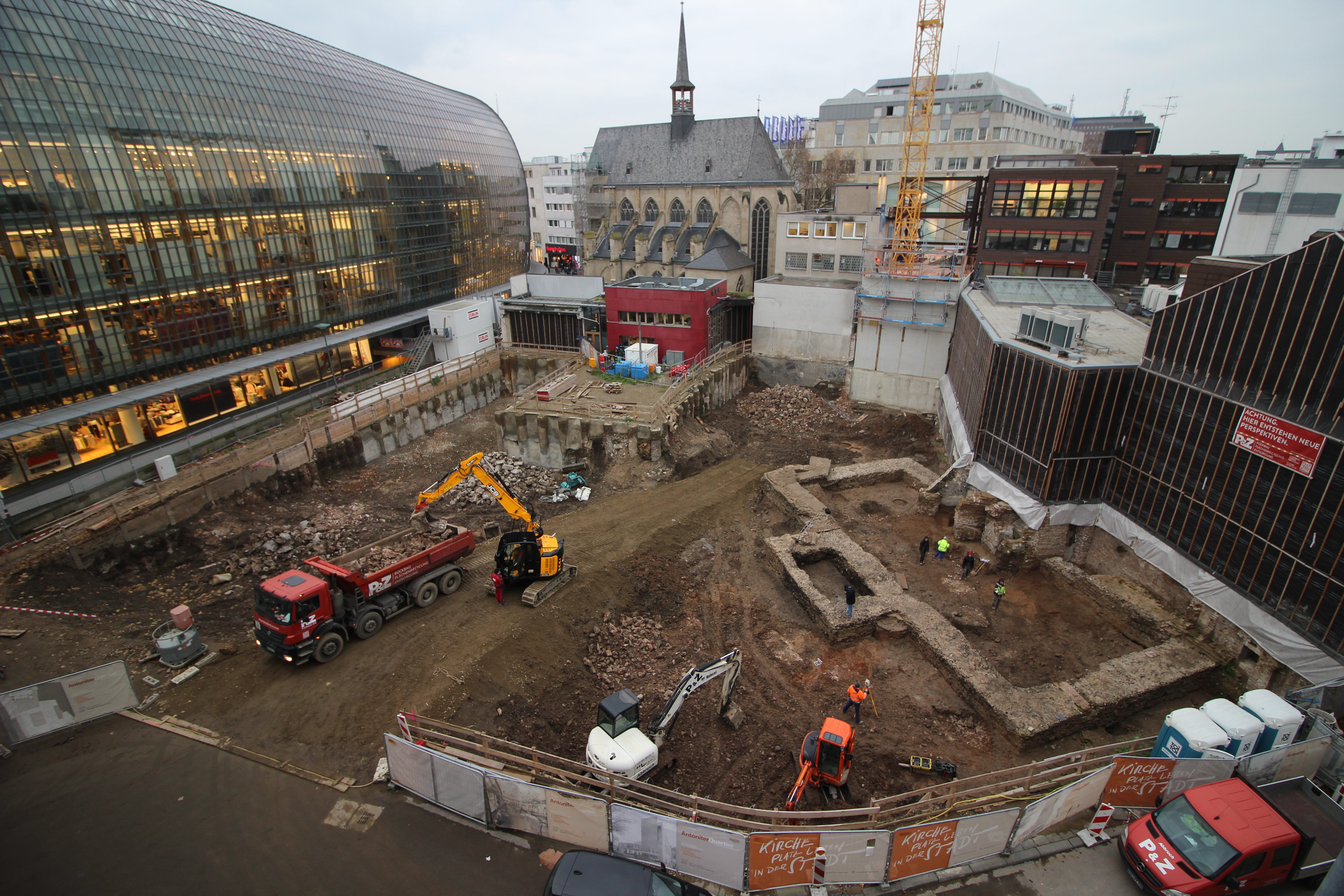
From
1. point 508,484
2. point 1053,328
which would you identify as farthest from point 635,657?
point 1053,328

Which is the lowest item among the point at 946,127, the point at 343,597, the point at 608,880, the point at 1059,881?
the point at 1059,881

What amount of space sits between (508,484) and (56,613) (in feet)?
50.4

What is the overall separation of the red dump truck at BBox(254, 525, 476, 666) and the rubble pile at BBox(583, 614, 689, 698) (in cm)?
487

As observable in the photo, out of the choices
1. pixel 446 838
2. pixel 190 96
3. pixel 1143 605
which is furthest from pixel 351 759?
pixel 190 96

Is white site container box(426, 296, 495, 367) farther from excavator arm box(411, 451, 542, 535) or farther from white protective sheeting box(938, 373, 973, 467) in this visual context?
white protective sheeting box(938, 373, 973, 467)

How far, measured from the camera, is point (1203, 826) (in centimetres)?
940

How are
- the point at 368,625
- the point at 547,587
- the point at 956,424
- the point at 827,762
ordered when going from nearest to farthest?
the point at 827,762 < the point at 368,625 < the point at 547,587 < the point at 956,424

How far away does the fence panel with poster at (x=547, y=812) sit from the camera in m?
9.76

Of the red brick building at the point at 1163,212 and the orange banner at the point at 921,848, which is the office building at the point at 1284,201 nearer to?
the red brick building at the point at 1163,212

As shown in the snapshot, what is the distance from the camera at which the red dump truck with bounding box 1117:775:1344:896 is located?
8.96m

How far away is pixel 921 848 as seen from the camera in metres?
9.34

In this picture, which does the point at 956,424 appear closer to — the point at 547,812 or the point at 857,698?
the point at 857,698

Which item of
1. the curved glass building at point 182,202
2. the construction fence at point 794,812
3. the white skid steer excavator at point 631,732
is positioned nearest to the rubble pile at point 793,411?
the white skid steer excavator at point 631,732

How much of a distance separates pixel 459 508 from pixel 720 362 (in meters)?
Result: 18.1
